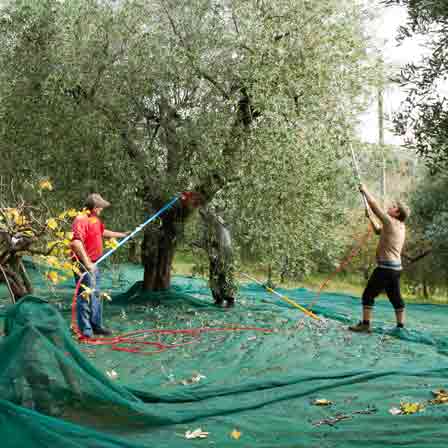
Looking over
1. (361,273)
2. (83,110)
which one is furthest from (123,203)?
(361,273)

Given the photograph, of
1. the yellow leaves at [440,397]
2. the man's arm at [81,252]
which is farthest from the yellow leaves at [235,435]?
the man's arm at [81,252]

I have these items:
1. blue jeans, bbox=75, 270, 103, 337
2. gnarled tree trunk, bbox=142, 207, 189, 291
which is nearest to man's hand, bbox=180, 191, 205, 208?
gnarled tree trunk, bbox=142, 207, 189, 291

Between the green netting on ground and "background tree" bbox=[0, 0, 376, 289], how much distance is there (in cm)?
218

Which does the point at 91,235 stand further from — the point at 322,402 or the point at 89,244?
the point at 322,402

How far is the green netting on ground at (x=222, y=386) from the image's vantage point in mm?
4555

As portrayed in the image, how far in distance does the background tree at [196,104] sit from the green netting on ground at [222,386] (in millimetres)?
2175

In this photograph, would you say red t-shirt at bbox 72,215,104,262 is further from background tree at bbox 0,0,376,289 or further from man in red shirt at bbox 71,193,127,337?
background tree at bbox 0,0,376,289

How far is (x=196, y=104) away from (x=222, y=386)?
19.0ft

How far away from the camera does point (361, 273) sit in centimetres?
1927

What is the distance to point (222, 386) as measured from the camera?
612 cm

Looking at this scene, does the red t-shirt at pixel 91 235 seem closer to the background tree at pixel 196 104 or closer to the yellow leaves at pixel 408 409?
the background tree at pixel 196 104

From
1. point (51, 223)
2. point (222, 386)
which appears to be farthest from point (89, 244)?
point (222, 386)

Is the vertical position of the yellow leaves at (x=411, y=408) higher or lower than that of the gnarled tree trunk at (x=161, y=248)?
lower

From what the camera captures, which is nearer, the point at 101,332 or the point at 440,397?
the point at 440,397
